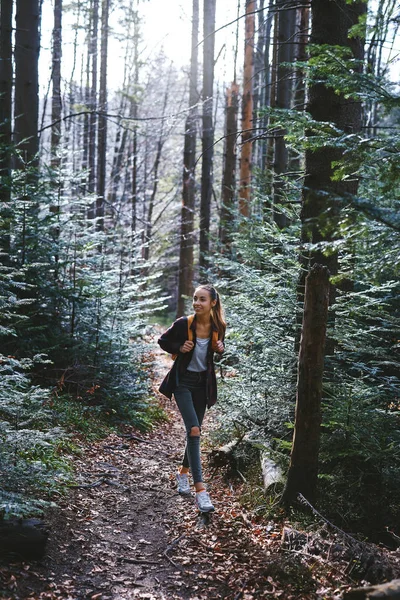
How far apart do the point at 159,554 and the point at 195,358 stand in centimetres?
198

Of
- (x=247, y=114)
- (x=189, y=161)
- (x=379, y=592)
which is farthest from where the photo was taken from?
(x=189, y=161)

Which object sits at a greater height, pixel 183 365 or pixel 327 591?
pixel 183 365

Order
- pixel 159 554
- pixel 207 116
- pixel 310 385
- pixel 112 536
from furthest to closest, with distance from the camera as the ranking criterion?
pixel 207 116, pixel 112 536, pixel 310 385, pixel 159 554

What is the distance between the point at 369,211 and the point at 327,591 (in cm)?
278

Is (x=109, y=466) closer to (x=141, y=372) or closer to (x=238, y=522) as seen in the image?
(x=238, y=522)

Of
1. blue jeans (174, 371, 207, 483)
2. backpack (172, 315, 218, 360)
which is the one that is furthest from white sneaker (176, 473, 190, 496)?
backpack (172, 315, 218, 360)

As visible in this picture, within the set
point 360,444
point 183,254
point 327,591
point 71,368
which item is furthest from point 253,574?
point 183,254

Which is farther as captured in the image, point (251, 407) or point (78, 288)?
point (78, 288)

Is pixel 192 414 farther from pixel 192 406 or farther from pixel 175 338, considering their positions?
pixel 175 338

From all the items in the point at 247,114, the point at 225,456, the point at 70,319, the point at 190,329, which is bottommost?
the point at 225,456

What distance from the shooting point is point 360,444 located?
523cm

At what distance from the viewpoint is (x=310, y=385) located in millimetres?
4879

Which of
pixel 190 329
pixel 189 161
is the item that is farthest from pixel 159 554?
pixel 189 161

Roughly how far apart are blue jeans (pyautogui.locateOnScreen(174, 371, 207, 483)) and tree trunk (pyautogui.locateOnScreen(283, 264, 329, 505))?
1.05m
